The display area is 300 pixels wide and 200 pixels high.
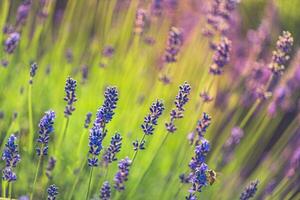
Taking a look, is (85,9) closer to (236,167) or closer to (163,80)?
(163,80)

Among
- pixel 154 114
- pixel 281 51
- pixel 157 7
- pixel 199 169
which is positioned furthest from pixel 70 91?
pixel 157 7

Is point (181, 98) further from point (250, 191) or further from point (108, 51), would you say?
point (108, 51)

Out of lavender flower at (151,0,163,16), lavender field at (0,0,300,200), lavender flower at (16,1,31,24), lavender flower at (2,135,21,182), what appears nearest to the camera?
lavender flower at (2,135,21,182)

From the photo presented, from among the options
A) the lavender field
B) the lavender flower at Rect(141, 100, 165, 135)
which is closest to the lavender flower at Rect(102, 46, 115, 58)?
the lavender field

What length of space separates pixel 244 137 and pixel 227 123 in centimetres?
23

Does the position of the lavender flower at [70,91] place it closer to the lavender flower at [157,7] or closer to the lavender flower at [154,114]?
the lavender flower at [154,114]

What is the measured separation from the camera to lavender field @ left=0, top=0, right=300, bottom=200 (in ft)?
9.29

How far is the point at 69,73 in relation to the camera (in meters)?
3.62

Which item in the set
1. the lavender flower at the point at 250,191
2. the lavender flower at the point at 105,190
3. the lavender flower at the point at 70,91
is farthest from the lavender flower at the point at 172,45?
the lavender flower at the point at 105,190

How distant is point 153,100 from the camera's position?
3.45 metres

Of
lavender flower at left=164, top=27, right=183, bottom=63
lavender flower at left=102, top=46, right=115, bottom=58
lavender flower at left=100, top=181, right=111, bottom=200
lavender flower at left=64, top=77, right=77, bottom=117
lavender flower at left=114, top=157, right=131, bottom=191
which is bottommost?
lavender flower at left=100, top=181, right=111, bottom=200

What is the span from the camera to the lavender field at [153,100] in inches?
111

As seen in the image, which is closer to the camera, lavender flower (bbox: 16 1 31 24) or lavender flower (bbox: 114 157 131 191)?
lavender flower (bbox: 114 157 131 191)

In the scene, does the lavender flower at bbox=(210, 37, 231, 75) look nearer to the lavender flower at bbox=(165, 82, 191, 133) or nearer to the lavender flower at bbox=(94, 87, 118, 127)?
the lavender flower at bbox=(165, 82, 191, 133)
